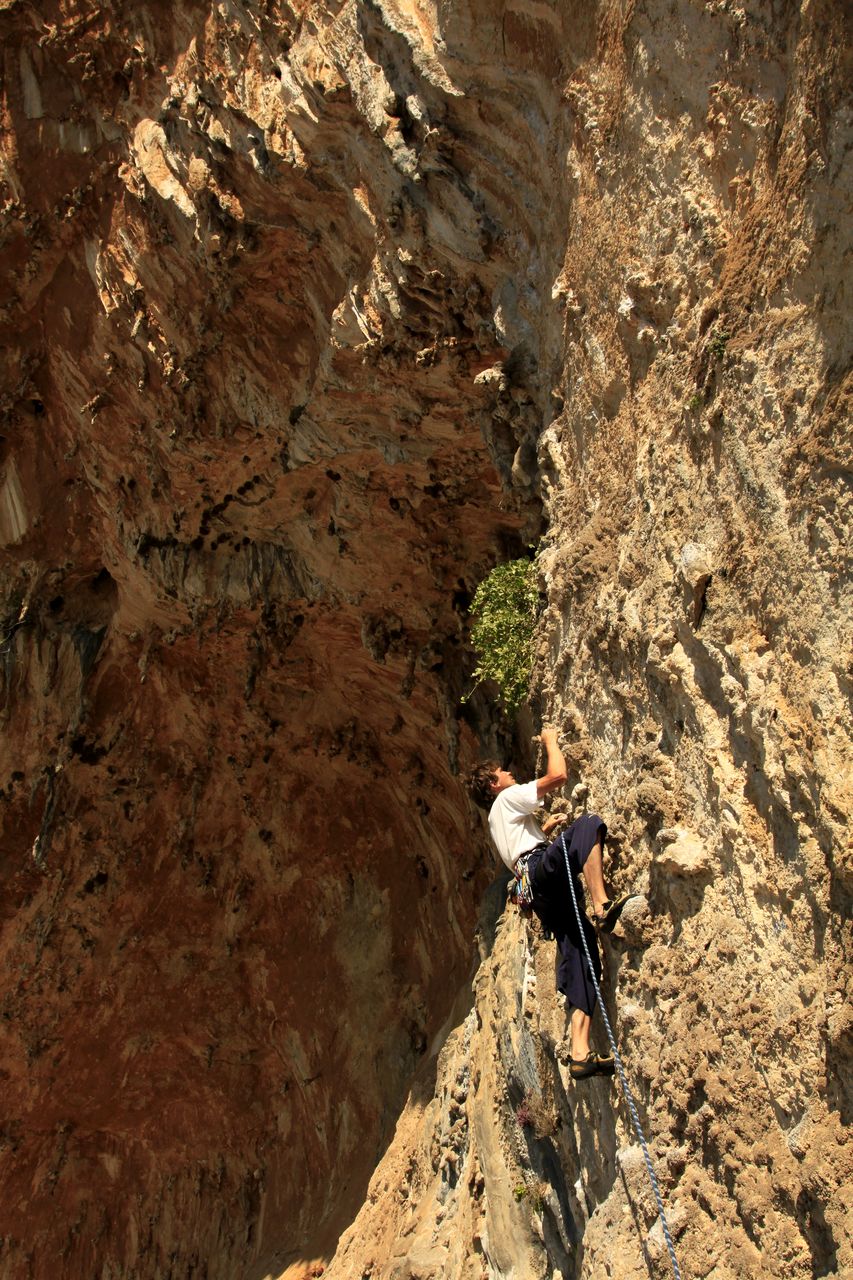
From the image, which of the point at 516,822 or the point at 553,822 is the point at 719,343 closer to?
the point at 516,822

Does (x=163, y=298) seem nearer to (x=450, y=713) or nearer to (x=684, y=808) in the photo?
(x=450, y=713)

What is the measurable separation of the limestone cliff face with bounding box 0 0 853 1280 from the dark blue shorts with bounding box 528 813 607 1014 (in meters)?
0.17

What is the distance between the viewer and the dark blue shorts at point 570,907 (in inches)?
191

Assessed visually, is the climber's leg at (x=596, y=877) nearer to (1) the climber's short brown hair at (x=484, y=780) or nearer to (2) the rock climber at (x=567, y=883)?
(2) the rock climber at (x=567, y=883)

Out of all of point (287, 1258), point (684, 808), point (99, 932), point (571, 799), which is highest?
point (99, 932)

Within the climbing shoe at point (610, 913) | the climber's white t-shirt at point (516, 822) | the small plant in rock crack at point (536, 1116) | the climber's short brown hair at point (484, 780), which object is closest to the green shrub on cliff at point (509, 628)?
the climber's short brown hair at point (484, 780)

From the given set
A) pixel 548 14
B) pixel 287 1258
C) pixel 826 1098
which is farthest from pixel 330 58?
pixel 287 1258

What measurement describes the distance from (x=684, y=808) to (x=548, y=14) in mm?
4411

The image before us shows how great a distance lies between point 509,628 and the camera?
700cm

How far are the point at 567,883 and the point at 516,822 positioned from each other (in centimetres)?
61

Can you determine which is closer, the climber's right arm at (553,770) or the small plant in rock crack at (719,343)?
the small plant in rock crack at (719,343)

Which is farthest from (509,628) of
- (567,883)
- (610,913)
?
(610,913)

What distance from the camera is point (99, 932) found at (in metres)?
12.8

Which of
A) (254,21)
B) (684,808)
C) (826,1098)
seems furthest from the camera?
(254,21)
